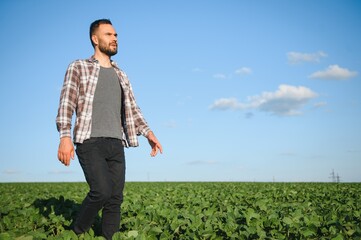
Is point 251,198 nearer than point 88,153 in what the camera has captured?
No

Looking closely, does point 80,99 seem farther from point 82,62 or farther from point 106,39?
point 106,39

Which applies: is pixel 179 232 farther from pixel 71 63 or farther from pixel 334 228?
pixel 71 63

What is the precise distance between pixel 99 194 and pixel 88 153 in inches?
16.1

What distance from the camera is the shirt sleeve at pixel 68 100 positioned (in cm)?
328

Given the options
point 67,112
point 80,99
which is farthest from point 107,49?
point 67,112

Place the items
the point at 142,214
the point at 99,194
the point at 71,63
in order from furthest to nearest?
the point at 142,214 < the point at 71,63 < the point at 99,194

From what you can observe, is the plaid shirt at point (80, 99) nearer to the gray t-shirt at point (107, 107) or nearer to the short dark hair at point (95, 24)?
the gray t-shirt at point (107, 107)

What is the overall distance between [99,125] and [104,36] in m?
0.96

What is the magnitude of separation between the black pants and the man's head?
98 centimetres

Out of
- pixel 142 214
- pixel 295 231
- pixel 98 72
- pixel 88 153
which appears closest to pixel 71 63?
pixel 98 72

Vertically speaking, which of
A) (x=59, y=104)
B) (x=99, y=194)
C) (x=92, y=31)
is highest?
(x=92, y=31)

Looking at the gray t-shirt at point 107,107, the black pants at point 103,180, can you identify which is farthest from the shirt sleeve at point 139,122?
the black pants at point 103,180

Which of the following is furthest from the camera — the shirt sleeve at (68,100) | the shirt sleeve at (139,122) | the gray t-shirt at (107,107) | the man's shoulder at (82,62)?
the shirt sleeve at (139,122)

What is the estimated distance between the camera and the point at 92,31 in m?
3.71
